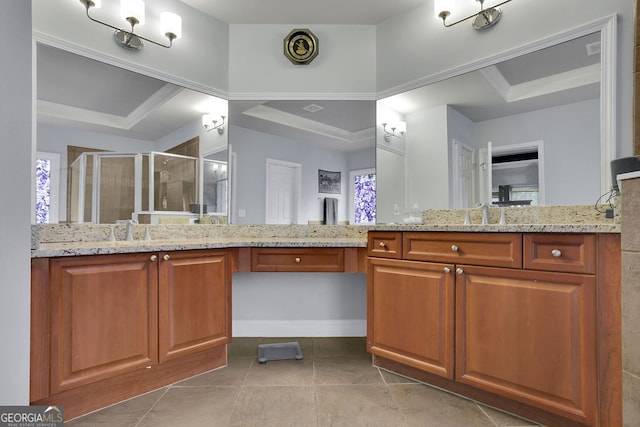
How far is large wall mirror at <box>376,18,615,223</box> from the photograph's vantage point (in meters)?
1.82

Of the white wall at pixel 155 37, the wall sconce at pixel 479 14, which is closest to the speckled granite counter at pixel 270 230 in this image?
the white wall at pixel 155 37

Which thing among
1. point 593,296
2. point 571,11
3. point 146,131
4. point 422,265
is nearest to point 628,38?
point 571,11

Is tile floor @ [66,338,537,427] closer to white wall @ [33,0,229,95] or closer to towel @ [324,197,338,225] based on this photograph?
towel @ [324,197,338,225]

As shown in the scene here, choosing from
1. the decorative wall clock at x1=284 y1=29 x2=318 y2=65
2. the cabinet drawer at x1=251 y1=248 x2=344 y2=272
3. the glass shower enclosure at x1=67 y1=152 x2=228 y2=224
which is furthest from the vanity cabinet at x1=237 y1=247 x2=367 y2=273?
the decorative wall clock at x1=284 y1=29 x2=318 y2=65

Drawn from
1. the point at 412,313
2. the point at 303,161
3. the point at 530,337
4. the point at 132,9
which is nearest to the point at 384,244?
the point at 412,313

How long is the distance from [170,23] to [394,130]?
70.7 inches

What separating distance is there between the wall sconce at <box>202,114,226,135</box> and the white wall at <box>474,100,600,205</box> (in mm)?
2100

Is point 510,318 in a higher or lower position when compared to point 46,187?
lower

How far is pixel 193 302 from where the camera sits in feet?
6.52

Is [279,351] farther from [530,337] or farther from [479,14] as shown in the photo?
[479,14]

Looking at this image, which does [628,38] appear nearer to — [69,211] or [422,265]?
[422,265]

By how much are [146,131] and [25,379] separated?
62.5 inches

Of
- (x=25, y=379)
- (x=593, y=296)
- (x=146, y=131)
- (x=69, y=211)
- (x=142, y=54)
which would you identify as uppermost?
(x=142, y=54)

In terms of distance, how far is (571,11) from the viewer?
1.88m
